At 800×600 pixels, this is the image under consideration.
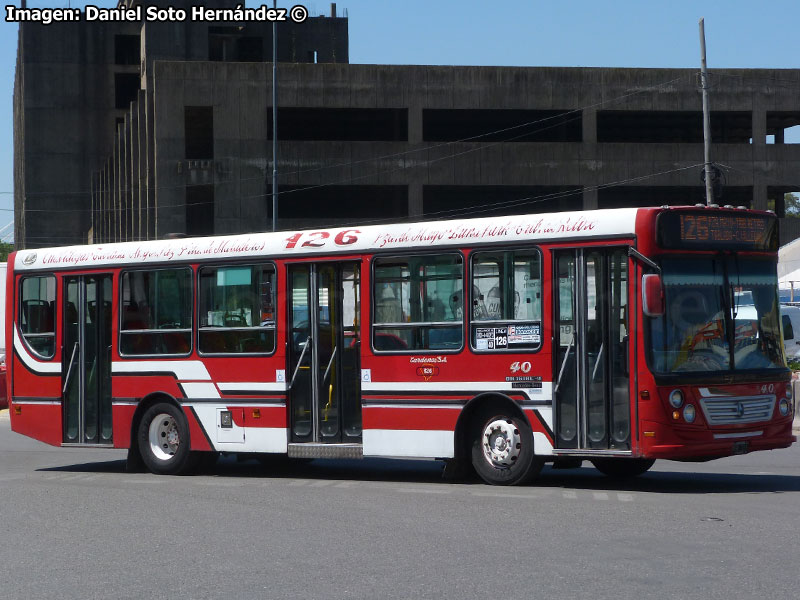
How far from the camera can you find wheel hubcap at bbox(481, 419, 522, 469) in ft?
42.7

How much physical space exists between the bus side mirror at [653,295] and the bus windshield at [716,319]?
0.73 feet

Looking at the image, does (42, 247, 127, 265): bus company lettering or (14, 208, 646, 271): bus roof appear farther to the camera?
(42, 247, 127, 265): bus company lettering

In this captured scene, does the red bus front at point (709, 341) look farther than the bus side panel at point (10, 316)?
No

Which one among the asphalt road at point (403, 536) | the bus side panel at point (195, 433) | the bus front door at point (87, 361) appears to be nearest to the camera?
the asphalt road at point (403, 536)

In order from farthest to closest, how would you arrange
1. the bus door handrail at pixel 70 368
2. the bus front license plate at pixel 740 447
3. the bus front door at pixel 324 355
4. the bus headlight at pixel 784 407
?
the bus door handrail at pixel 70 368 → the bus front door at pixel 324 355 → the bus headlight at pixel 784 407 → the bus front license plate at pixel 740 447

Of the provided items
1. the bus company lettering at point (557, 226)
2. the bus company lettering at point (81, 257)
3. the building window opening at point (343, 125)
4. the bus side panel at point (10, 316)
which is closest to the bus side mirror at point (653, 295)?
the bus company lettering at point (557, 226)

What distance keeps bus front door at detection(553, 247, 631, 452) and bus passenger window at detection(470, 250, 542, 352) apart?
26cm

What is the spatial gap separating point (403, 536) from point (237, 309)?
602cm

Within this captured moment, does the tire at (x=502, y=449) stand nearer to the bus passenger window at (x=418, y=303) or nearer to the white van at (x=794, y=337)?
the bus passenger window at (x=418, y=303)

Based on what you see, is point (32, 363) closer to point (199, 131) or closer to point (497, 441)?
point (497, 441)

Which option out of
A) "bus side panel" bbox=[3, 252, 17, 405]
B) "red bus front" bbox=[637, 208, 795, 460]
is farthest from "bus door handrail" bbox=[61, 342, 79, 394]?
"red bus front" bbox=[637, 208, 795, 460]

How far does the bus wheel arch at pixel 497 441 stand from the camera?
12883mm

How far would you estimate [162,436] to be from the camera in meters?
15.9

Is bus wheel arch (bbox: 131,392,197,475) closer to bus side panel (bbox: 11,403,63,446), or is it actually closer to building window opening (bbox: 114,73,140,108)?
bus side panel (bbox: 11,403,63,446)
